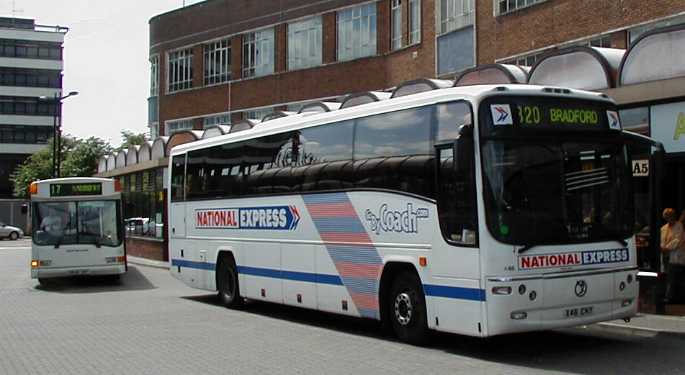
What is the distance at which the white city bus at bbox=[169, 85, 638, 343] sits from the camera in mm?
9875

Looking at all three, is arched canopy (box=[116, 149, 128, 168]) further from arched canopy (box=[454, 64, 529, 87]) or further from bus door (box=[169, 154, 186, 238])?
arched canopy (box=[454, 64, 529, 87])

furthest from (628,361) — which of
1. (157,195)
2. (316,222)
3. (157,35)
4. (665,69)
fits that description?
(157,35)

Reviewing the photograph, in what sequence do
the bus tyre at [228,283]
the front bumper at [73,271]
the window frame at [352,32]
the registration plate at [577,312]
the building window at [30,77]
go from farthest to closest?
the building window at [30,77] → the window frame at [352,32] → the front bumper at [73,271] → the bus tyre at [228,283] → the registration plate at [577,312]

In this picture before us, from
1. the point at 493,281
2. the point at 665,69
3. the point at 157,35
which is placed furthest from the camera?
the point at 157,35

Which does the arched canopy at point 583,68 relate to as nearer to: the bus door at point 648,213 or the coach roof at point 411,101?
the bus door at point 648,213

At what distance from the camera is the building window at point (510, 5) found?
2562 cm

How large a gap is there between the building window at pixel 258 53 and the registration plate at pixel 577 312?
31.6m

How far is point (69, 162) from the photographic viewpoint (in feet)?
238

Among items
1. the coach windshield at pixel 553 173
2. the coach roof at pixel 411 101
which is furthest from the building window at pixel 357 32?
the coach windshield at pixel 553 173

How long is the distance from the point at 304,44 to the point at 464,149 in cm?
2964

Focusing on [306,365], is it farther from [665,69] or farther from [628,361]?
[665,69]

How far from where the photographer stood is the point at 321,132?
13359mm

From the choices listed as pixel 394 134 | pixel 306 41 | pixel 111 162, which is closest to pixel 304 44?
pixel 306 41

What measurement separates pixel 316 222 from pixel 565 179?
4.44 metres
